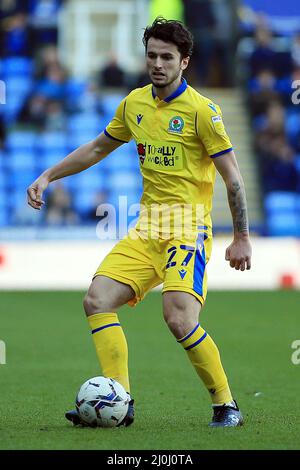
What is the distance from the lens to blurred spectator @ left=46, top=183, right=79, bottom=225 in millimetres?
19531

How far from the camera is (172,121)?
649 cm

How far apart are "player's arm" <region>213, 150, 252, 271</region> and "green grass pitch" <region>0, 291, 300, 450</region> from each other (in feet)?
3.17

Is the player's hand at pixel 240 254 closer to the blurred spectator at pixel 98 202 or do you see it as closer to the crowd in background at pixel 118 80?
the blurred spectator at pixel 98 202

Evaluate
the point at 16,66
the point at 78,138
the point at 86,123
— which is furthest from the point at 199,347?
the point at 16,66

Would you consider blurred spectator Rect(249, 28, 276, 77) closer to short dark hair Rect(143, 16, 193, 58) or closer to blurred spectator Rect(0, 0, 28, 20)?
blurred spectator Rect(0, 0, 28, 20)

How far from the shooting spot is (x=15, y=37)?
2320 cm

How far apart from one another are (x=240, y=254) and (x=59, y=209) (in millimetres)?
13447

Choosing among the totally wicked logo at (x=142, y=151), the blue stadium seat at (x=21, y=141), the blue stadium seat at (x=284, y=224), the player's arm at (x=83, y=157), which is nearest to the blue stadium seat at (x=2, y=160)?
the blue stadium seat at (x=21, y=141)

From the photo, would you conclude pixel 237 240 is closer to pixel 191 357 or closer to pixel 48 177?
pixel 191 357

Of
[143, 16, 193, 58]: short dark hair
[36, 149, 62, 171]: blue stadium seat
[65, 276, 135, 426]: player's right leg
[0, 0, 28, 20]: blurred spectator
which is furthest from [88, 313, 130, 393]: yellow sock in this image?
[0, 0, 28, 20]: blurred spectator

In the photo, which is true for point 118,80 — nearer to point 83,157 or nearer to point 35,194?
point 83,157

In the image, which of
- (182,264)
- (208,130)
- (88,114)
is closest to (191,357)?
(182,264)

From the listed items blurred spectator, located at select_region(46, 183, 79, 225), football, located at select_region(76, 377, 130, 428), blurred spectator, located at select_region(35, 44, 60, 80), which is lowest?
blurred spectator, located at select_region(46, 183, 79, 225)

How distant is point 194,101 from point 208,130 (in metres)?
0.22
